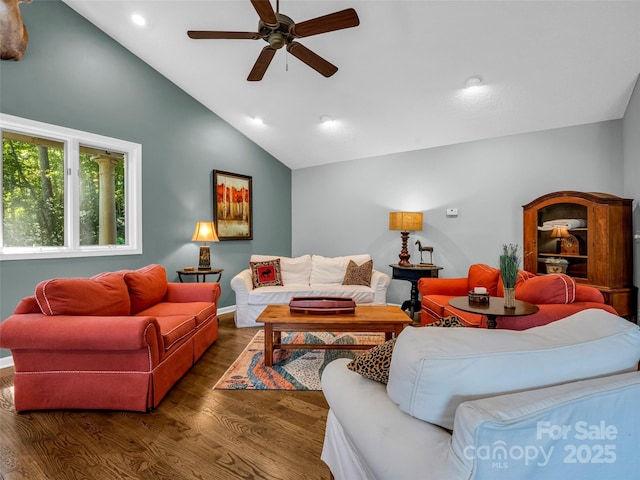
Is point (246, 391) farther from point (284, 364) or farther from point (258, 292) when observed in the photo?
point (258, 292)

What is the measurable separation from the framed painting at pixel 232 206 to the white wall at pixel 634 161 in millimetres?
4581

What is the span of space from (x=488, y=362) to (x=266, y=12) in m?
2.29

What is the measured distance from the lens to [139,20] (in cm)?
332

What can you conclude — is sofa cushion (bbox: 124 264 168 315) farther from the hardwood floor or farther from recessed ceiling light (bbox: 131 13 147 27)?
recessed ceiling light (bbox: 131 13 147 27)

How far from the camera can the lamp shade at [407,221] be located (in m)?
4.41

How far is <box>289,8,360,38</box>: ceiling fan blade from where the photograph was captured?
2.10 meters

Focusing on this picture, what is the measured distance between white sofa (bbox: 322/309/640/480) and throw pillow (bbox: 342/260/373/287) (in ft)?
11.1

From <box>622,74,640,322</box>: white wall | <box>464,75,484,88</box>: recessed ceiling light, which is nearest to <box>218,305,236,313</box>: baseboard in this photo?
<box>464,75,484,88</box>: recessed ceiling light

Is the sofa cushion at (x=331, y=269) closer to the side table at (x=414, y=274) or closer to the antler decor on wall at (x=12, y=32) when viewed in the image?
the side table at (x=414, y=274)

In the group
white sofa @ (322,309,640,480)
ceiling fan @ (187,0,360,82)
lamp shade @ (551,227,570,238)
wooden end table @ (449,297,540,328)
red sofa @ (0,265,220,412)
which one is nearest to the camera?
white sofa @ (322,309,640,480)

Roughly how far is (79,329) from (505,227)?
→ 442cm

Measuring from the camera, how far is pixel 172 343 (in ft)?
7.76

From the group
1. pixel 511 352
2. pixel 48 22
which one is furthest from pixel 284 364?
pixel 48 22

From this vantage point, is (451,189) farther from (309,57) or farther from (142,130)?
(142,130)
